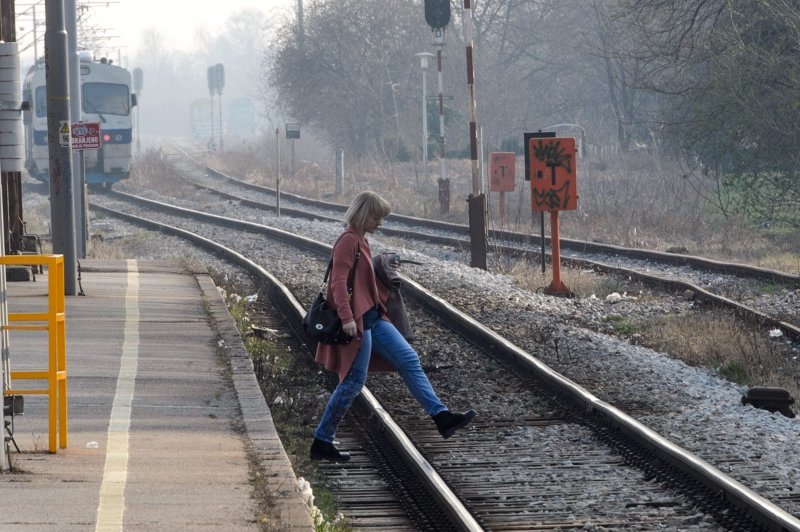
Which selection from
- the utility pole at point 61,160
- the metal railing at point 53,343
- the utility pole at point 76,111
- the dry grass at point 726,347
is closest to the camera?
the metal railing at point 53,343

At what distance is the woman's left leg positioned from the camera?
7.95 metres

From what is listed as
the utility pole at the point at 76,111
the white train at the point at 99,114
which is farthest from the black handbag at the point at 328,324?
the white train at the point at 99,114

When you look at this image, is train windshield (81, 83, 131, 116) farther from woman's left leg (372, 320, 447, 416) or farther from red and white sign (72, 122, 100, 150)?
woman's left leg (372, 320, 447, 416)

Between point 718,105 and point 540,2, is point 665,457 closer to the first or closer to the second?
point 718,105

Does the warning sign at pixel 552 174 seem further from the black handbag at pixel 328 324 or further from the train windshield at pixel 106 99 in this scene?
the train windshield at pixel 106 99

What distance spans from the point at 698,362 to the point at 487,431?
3.29 metres

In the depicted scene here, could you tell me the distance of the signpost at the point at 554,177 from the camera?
16062 millimetres

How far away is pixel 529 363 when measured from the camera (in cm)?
1045

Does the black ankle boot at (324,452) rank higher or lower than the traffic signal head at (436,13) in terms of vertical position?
lower

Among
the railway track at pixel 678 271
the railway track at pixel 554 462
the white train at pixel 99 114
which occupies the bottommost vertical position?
the railway track at pixel 554 462

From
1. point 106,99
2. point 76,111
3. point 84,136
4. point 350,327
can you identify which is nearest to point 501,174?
point 76,111

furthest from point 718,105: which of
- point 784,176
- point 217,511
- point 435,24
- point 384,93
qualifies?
point 384,93

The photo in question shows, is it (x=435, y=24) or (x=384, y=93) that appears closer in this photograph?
(x=435, y=24)

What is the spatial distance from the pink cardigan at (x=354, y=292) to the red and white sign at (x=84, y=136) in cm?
1127
